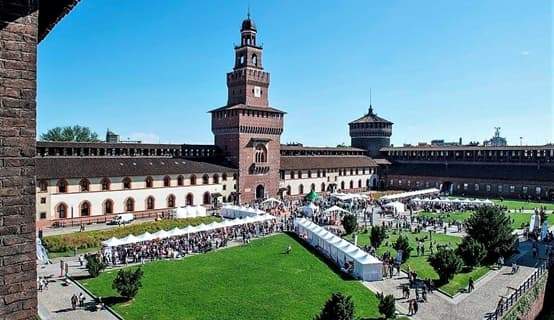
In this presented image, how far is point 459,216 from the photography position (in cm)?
4247

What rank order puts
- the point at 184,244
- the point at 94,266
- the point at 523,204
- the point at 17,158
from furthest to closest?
the point at 523,204
the point at 184,244
the point at 94,266
the point at 17,158

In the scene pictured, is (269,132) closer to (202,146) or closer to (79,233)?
(202,146)

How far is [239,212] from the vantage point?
38.3 m

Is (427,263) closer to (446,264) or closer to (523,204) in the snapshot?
(446,264)

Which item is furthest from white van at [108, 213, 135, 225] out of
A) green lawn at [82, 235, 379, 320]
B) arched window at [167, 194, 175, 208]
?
green lawn at [82, 235, 379, 320]

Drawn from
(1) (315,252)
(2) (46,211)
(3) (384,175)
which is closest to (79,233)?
(2) (46,211)

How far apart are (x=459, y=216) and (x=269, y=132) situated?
22.8 metres

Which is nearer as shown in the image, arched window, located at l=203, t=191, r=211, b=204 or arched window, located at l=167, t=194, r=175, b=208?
arched window, located at l=167, t=194, r=175, b=208

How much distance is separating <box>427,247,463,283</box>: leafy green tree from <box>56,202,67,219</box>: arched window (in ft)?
92.2

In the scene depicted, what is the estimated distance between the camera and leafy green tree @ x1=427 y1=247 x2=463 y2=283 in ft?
72.0

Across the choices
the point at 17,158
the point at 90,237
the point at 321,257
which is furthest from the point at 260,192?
the point at 17,158

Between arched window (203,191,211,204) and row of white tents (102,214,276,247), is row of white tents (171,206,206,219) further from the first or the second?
row of white tents (102,214,276,247)

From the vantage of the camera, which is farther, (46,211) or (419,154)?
(419,154)

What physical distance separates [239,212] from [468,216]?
2141 cm
